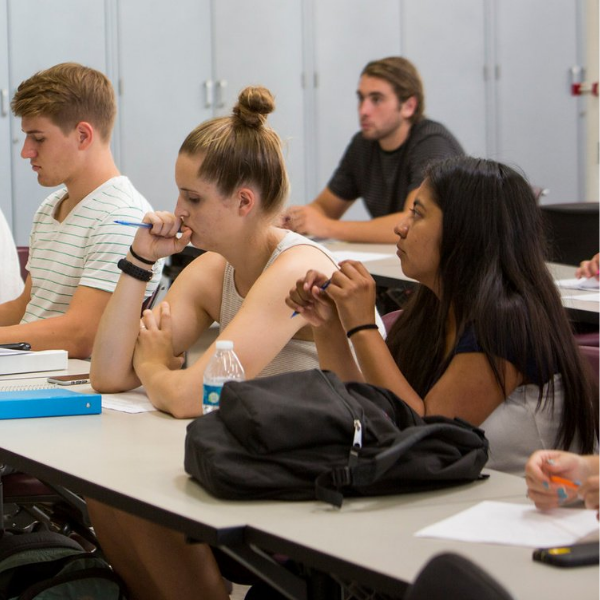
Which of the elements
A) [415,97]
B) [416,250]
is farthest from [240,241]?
[415,97]

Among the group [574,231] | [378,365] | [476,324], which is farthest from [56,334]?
[574,231]

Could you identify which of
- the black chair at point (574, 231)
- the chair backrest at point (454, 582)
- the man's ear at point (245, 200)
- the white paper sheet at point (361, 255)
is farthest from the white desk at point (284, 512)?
the black chair at point (574, 231)

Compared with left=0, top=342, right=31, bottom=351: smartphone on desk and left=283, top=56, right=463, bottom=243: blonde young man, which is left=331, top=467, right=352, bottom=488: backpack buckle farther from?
left=283, top=56, right=463, bottom=243: blonde young man

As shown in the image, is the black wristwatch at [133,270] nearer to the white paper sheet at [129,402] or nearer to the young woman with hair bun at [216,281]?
the young woman with hair bun at [216,281]

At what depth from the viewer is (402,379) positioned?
6.48 feet

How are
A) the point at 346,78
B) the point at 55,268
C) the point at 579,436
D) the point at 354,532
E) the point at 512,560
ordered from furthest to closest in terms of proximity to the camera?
the point at 346,78
the point at 55,268
the point at 579,436
the point at 354,532
the point at 512,560

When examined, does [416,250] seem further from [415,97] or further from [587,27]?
[587,27]

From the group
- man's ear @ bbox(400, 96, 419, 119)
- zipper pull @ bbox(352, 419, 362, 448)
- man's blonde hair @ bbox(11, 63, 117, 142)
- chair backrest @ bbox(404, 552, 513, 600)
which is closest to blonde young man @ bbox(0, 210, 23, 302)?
man's blonde hair @ bbox(11, 63, 117, 142)

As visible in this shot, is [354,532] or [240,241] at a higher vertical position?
[240,241]

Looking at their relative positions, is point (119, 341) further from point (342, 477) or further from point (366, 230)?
point (366, 230)

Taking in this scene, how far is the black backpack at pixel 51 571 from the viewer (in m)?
1.94

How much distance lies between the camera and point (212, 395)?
1945 mm

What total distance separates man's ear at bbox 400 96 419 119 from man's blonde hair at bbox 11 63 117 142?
5.95 ft

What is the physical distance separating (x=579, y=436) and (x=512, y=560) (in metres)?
Answer: 0.64
